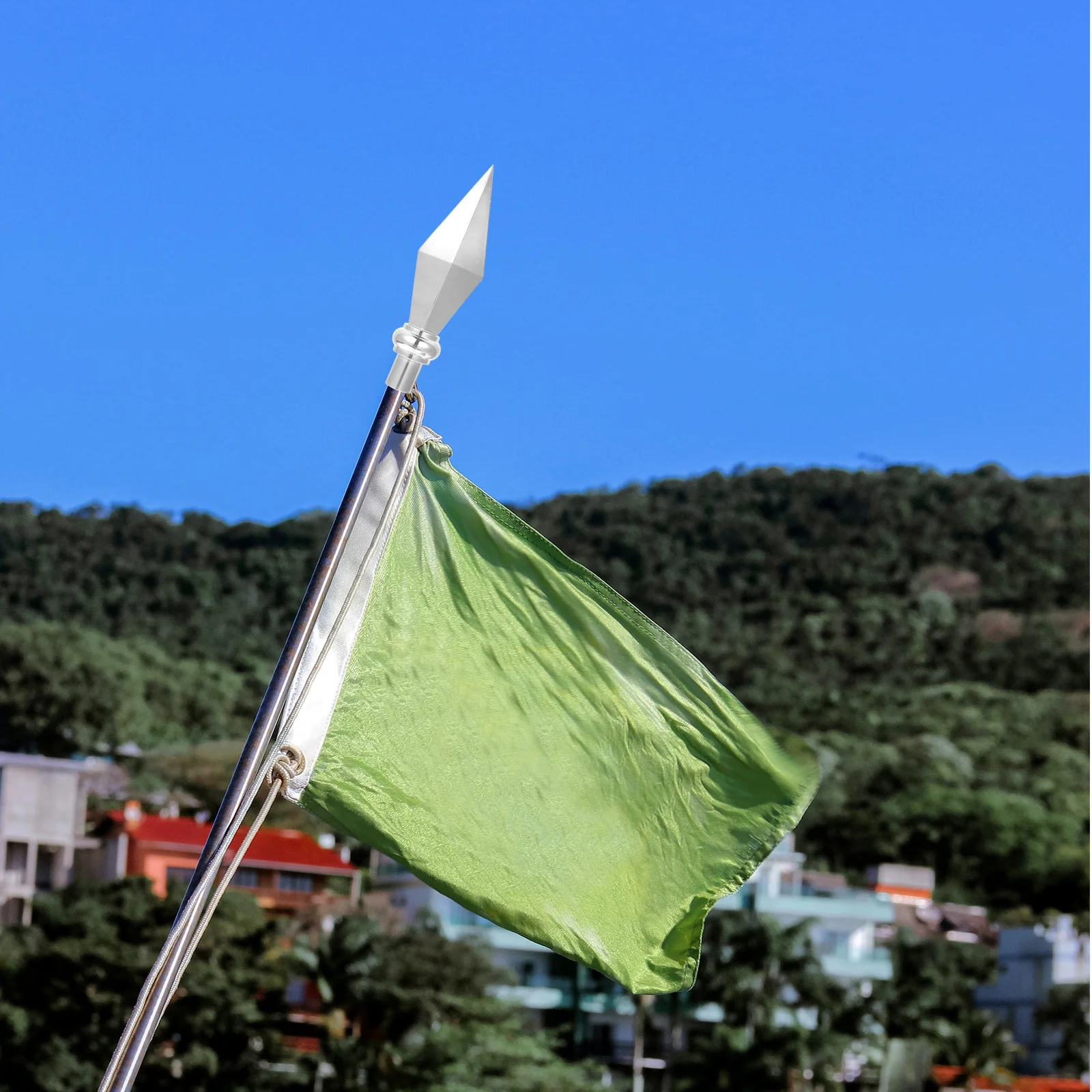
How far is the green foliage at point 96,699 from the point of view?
63.4 m

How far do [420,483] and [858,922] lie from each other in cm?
4482

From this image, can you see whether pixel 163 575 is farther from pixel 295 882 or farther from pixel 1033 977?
pixel 1033 977

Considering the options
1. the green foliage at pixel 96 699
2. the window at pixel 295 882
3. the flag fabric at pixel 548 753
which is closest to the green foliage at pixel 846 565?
the green foliage at pixel 96 699

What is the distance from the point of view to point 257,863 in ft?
151

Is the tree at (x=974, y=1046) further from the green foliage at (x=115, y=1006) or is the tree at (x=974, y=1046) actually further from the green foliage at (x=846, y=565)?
the green foliage at (x=846, y=565)

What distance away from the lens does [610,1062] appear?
142 ft

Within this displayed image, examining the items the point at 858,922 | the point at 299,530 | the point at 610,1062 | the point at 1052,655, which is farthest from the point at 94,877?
the point at 1052,655

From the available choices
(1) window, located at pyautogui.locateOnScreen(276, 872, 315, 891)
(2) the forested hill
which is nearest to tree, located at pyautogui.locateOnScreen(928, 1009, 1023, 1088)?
(2) the forested hill

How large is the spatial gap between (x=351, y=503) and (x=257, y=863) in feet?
145

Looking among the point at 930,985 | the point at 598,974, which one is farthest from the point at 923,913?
the point at 598,974

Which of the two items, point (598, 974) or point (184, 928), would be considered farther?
point (598, 974)

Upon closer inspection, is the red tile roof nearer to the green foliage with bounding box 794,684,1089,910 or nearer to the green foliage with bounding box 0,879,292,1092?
the green foliage with bounding box 0,879,292,1092

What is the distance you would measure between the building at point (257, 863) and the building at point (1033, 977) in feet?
51.8

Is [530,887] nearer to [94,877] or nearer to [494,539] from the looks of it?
[494,539]
